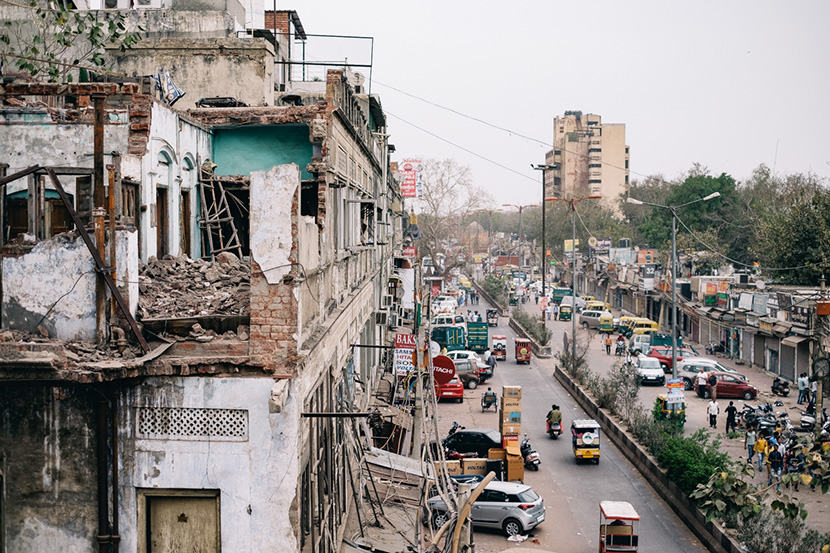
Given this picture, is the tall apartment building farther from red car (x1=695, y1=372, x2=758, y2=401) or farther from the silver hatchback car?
the silver hatchback car

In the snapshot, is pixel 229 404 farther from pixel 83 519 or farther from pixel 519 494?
pixel 519 494

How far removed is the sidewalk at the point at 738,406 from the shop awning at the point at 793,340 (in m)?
1.92

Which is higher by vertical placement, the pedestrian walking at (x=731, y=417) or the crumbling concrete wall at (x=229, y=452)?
the crumbling concrete wall at (x=229, y=452)

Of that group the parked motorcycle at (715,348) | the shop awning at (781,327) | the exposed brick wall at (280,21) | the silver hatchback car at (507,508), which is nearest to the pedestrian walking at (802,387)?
the shop awning at (781,327)

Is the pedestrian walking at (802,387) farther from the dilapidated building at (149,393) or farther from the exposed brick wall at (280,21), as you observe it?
the dilapidated building at (149,393)

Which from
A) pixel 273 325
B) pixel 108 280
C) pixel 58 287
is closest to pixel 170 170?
pixel 58 287

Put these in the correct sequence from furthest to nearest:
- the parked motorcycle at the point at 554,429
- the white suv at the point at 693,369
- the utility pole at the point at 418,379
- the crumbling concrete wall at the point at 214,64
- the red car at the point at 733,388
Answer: the white suv at the point at 693,369
the red car at the point at 733,388
the parked motorcycle at the point at 554,429
the crumbling concrete wall at the point at 214,64
the utility pole at the point at 418,379

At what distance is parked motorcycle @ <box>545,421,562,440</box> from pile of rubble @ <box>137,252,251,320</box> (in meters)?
18.7

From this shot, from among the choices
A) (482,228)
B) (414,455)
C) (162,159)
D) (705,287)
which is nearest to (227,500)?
(162,159)

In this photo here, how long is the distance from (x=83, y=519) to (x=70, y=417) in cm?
118

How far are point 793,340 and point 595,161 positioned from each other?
321 feet

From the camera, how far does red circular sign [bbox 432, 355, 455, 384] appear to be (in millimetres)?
22562

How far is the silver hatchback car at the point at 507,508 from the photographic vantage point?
20297 millimetres

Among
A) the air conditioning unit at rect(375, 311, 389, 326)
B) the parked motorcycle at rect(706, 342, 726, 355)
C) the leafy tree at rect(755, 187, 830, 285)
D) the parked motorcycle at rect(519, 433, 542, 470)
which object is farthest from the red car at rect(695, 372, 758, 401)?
the air conditioning unit at rect(375, 311, 389, 326)
